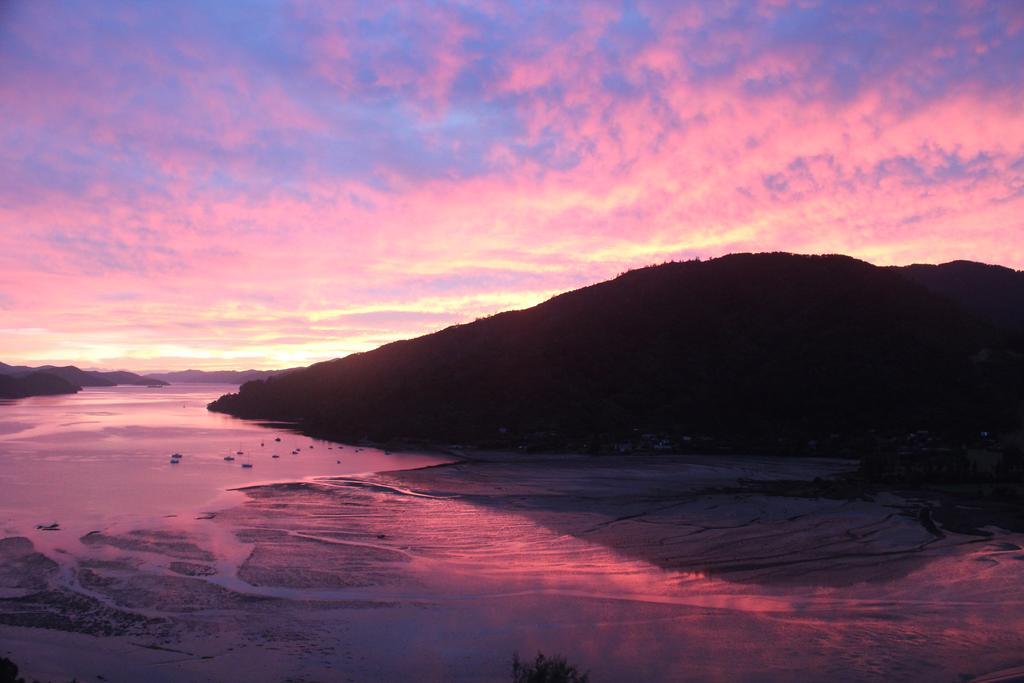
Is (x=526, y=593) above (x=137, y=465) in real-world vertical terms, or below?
below

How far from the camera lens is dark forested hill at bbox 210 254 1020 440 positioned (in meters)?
58.1

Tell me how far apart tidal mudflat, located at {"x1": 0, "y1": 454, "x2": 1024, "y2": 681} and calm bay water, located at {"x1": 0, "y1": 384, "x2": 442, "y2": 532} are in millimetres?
4530

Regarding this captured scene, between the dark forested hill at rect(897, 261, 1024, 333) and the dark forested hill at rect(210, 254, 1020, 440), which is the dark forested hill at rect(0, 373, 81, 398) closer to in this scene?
the dark forested hill at rect(210, 254, 1020, 440)

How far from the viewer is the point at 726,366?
223 ft

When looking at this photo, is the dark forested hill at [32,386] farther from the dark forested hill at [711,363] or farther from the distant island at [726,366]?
the dark forested hill at [711,363]

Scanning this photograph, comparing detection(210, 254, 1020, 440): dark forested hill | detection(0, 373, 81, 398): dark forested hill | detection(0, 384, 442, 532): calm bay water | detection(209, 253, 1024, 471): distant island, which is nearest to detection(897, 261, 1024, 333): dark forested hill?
detection(209, 253, 1024, 471): distant island

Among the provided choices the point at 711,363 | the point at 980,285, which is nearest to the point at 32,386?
the point at 711,363

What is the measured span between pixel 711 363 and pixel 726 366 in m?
1.81

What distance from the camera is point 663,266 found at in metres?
86.4

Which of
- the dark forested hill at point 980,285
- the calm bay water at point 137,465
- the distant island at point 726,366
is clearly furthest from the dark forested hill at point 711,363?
the dark forested hill at point 980,285

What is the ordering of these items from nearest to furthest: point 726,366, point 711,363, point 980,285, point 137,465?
point 137,465 < point 726,366 < point 711,363 < point 980,285

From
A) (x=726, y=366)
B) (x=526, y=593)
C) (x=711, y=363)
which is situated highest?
(x=711, y=363)

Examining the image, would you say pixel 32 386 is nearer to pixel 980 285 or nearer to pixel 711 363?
pixel 711 363

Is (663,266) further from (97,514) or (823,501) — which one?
(97,514)
